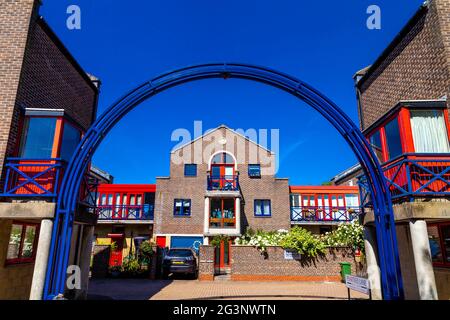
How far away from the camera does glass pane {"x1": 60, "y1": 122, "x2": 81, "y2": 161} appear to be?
859 cm

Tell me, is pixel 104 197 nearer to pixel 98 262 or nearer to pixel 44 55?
pixel 98 262

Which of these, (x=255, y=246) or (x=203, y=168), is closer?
(x=255, y=246)

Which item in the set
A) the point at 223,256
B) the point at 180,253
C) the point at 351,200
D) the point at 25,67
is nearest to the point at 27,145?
the point at 25,67

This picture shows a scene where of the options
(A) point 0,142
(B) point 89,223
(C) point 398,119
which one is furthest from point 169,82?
(C) point 398,119

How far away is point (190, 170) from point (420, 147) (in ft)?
55.7

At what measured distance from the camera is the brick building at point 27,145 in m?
7.25

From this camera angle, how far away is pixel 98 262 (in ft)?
52.2

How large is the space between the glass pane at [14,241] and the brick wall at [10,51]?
2.07 metres

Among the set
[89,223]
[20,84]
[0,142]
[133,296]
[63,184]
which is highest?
[20,84]

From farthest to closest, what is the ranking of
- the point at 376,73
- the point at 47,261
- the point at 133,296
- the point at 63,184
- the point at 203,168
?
the point at 203,168 → the point at 376,73 → the point at 133,296 → the point at 63,184 → the point at 47,261

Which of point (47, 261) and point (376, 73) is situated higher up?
point (376, 73)

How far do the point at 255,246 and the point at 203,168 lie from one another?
8.95 meters

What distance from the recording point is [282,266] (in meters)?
15.2

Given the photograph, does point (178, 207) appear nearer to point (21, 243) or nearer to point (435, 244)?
point (21, 243)
